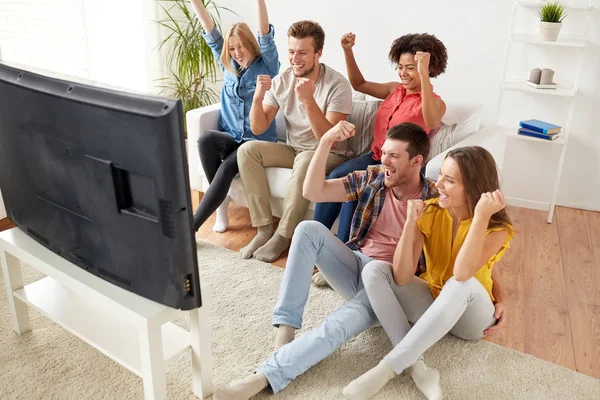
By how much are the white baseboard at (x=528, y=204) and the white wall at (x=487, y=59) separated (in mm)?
109

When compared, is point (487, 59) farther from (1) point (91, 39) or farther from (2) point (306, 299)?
(1) point (91, 39)

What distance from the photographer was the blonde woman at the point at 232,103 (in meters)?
2.91

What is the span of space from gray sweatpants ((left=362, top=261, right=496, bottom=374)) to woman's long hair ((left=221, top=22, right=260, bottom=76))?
144cm

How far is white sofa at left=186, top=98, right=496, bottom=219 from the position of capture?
2.71 meters

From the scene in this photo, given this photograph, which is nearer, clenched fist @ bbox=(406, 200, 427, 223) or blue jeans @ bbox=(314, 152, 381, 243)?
clenched fist @ bbox=(406, 200, 427, 223)

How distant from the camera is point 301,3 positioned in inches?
147

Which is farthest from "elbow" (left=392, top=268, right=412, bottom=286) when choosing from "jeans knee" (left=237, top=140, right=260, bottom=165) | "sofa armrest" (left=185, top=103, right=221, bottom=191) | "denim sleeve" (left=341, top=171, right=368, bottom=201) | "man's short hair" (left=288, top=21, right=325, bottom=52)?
"sofa armrest" (left=185, top=103, right=221, bottom=191)

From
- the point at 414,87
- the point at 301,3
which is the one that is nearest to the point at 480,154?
the point at 414,87

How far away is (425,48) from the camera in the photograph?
2.62 metres

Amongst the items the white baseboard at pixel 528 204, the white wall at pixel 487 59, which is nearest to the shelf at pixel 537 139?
the white wall at pixel 487 59

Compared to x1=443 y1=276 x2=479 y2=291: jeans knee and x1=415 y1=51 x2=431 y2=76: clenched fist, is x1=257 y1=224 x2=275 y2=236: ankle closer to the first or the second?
x1=415 y1=51 x2=431 y2=76: clenched fist

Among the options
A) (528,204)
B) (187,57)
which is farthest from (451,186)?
(187,57)

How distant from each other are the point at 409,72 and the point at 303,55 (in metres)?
0.49

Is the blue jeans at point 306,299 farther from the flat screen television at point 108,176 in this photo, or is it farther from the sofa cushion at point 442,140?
the sofa cushion at point 442,140
